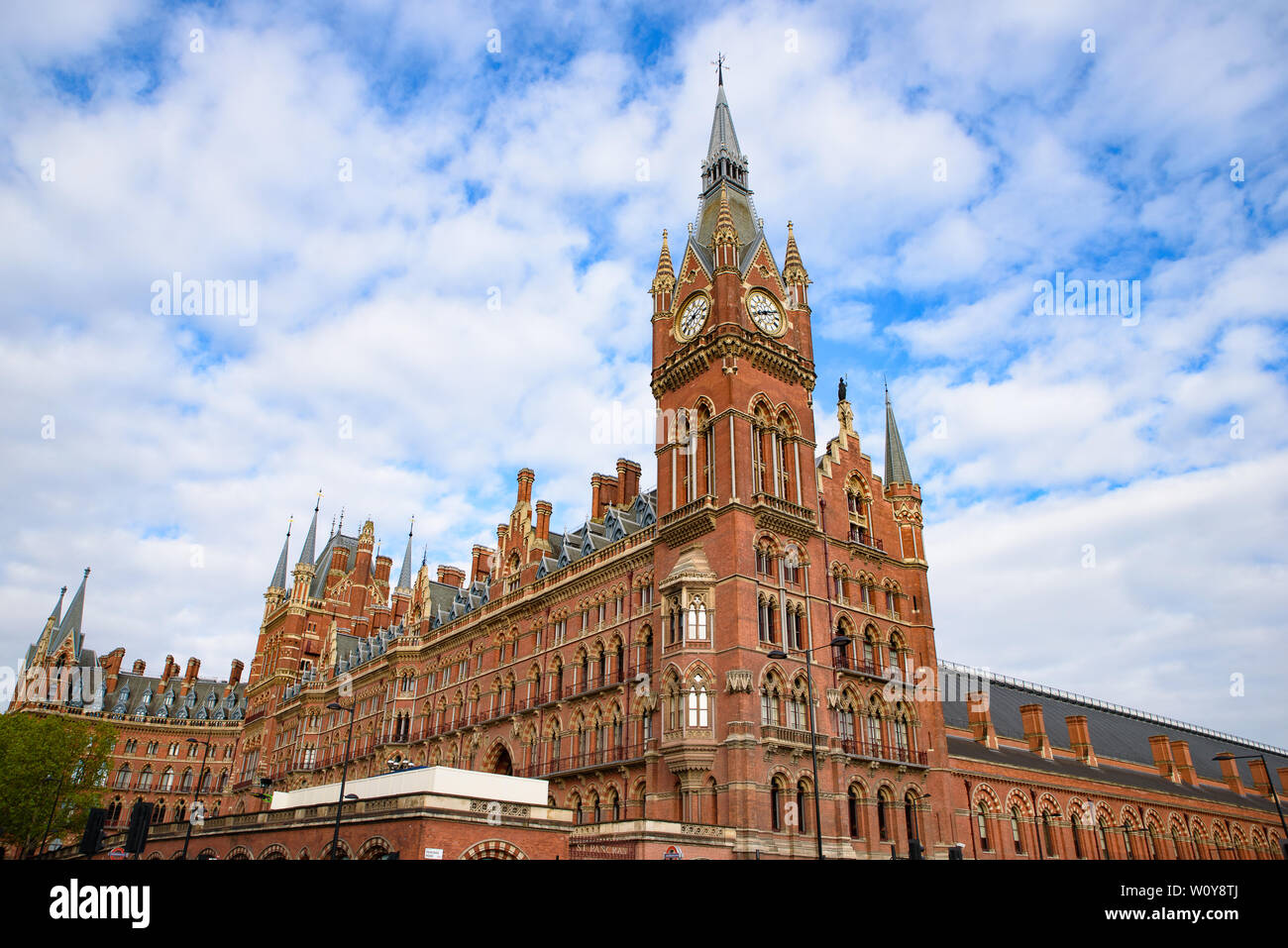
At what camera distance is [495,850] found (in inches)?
1307

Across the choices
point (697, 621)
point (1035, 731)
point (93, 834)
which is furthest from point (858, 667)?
point (93, 834)

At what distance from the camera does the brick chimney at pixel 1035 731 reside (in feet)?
207

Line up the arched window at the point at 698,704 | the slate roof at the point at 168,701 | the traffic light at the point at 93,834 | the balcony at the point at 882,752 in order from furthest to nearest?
the slate roof at the point at 168,701
the balcony at the point at 882,752
the arched window at the point at 698,704
the traffic light at the point at 93,834

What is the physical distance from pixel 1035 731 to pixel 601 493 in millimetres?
37183

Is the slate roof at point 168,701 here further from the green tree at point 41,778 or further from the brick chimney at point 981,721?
the brick chimney at point 981,721

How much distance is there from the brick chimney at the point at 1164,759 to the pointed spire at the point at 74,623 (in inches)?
4865

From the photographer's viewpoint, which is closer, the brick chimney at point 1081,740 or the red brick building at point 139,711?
the brick chimney at point 1081,740

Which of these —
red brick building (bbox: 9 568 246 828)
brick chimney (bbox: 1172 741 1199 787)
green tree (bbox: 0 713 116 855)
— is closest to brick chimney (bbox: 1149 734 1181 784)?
brick chimney (bbox: 1172 741 1199 787)

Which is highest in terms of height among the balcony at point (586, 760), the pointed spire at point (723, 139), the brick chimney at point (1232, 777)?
the pointed spire at point (723, 139)

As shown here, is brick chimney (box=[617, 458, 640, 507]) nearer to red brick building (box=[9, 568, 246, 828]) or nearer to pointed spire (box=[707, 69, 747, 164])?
pointed spire (box=[707, 69, 747, 164])

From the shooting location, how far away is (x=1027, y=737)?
6406cm

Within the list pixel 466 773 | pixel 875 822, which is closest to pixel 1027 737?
pixel 875 822

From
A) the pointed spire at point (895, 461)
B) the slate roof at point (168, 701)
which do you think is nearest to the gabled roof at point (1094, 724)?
the pointed spire at point (895, 461)
